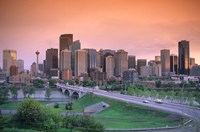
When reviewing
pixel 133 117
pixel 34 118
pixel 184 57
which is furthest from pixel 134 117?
pixel 184 57

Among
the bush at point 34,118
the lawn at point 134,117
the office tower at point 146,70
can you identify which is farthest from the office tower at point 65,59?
the bush at point 34,118

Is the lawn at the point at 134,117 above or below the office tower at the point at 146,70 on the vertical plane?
below

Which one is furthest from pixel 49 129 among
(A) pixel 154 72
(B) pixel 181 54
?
(A) pixel 154 72

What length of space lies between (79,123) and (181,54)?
352 feet

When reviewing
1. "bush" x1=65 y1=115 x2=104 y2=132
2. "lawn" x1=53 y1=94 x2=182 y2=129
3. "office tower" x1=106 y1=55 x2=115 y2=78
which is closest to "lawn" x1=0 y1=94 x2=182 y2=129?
"lawn" x1=53 y1=94 x2=182 y2=129

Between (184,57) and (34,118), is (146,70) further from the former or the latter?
(34,118)

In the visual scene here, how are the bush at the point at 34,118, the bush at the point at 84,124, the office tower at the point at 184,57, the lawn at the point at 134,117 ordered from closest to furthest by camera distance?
1. the bush at the point at 34,118
2. the bush at the point at 84,124
3. the lawn at the point at 134,117
4. the office tower at the point at 184,57

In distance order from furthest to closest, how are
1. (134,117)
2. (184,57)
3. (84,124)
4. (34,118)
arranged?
(184,57)
(134,117)
(84,124)
(34,118)

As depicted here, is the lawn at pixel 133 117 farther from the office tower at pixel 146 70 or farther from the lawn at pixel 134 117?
the office tower at pixel 146 70

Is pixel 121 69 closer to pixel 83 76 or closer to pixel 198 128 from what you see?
pixel 83 76

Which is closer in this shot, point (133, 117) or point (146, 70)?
point (133, 117)

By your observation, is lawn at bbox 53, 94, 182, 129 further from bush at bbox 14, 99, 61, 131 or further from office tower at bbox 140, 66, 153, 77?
office tower at bbox 140, 66, 153, 77

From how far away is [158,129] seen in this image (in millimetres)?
18688

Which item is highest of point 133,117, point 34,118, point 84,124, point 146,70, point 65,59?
point 65,59
